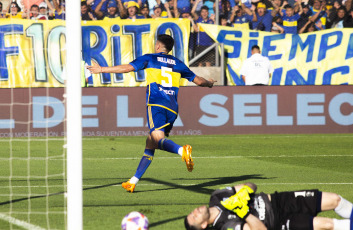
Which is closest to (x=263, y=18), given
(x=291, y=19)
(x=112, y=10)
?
(x=291, y=19)

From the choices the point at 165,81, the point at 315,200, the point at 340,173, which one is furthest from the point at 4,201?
the point at 340,173

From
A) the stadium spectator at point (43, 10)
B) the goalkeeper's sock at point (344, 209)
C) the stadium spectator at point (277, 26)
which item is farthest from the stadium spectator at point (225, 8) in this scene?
the goalkeeper's sock at point (344, 209)

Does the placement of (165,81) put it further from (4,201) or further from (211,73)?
(211,73)

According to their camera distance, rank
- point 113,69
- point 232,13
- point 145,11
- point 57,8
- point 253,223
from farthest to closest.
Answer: point 232,13 < point 145,11 < point 57,8 < point 113,69 < point 253,223

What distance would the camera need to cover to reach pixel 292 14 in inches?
794

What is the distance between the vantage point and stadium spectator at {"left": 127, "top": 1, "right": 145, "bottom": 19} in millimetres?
19859

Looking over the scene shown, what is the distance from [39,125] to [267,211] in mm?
11831

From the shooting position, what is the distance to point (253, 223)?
5918 mm

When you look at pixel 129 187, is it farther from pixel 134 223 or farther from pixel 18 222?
pixel 134 223

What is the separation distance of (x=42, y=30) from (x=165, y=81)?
1050cm

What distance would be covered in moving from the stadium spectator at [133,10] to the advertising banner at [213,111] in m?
3.27

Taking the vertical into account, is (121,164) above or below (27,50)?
below

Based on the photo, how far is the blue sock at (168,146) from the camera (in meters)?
8.45

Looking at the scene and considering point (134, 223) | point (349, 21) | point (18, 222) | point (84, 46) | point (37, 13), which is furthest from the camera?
point (349, 21)
